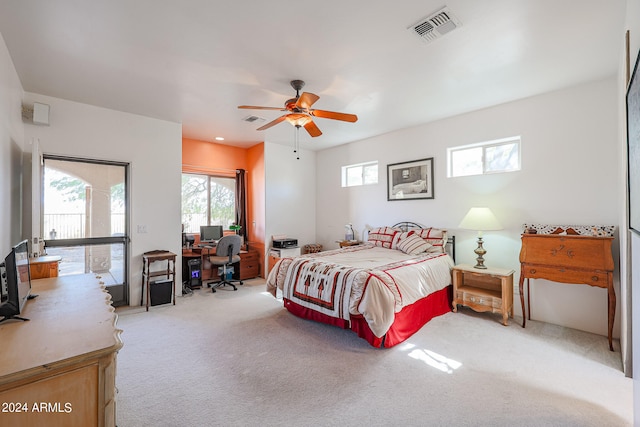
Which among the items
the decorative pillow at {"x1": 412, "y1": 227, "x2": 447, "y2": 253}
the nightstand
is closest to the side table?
the decorative pillow at {"x1": 412, "y1": 227, "x2": 447, "y2": 253}

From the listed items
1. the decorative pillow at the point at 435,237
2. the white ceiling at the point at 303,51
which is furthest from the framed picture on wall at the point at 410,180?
the white ceiling at the point at 303,51

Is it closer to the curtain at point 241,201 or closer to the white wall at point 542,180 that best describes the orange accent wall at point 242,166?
the curtain at point 241,201

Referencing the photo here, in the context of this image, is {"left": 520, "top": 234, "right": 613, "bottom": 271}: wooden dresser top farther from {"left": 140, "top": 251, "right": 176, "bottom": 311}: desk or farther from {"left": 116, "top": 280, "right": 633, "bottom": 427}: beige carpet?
{"left": 140, "top": 251, "right": 176, "bottom": 311}: desk

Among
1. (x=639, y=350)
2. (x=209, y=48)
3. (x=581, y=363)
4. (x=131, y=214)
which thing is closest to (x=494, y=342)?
(x=581, y=363)

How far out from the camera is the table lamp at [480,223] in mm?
3508

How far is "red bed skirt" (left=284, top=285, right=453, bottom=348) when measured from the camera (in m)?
2.87

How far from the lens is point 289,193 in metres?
6.04

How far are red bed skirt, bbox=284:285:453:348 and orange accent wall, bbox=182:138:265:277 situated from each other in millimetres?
2379

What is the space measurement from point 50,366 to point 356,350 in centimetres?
231

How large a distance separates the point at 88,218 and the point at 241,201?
264 cm

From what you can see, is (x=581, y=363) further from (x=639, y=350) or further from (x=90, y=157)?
(x=90, y=157)

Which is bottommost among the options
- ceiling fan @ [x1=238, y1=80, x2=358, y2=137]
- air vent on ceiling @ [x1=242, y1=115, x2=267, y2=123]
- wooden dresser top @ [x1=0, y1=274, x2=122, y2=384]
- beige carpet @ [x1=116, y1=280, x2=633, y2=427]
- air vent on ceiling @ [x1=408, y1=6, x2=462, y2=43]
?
beige carpet @ [x1=116, y1=280, x2=633, y2=427]

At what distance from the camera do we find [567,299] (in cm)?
329

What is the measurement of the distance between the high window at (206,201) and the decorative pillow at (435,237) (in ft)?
12.8
